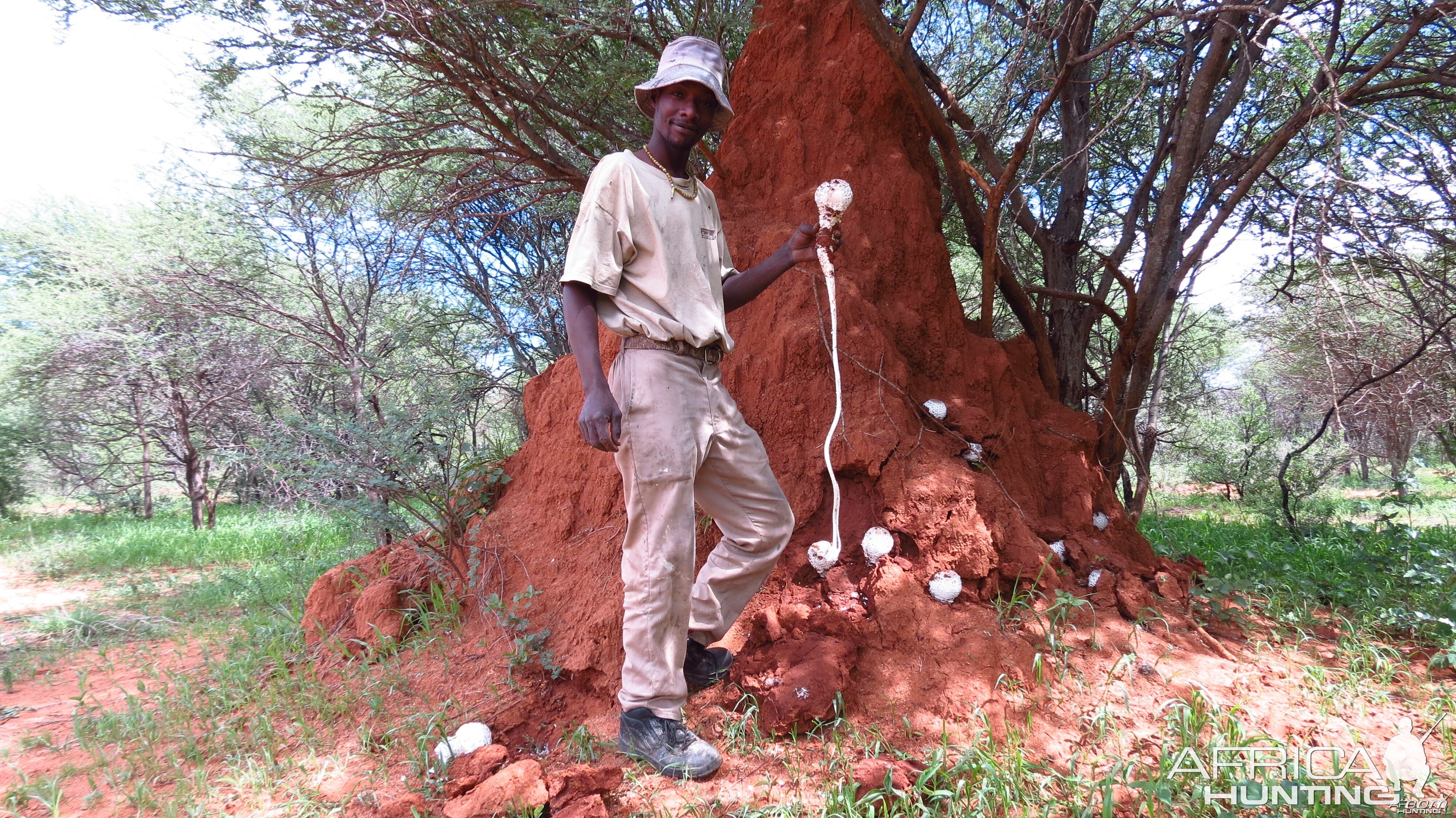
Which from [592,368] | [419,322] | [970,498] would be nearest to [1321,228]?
[970,498]

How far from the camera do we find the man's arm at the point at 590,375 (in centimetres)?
205

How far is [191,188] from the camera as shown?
29.9 ft

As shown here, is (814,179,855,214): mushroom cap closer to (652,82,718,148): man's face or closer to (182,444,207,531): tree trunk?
(652,82,718,148): man's face

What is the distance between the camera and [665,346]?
2.21 meters

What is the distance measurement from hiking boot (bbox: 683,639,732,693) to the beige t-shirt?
1073 mm

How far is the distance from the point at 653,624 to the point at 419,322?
21.4 feet

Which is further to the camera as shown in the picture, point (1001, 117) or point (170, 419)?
point (170, 419)

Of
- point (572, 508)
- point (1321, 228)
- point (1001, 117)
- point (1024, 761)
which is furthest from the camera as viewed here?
point (1001, 117)

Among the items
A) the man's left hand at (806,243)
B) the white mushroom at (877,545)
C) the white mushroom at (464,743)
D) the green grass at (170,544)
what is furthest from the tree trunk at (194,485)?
the man's left hand at (806,243)

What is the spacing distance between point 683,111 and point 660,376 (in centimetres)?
86

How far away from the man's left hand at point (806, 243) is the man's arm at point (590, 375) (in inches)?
29.8

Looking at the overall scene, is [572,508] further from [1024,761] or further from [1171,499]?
[1171,499]

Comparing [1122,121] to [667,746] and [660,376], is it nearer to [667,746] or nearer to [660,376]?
[660,376]

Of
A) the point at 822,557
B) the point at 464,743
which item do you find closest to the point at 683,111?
the point at 822,557
